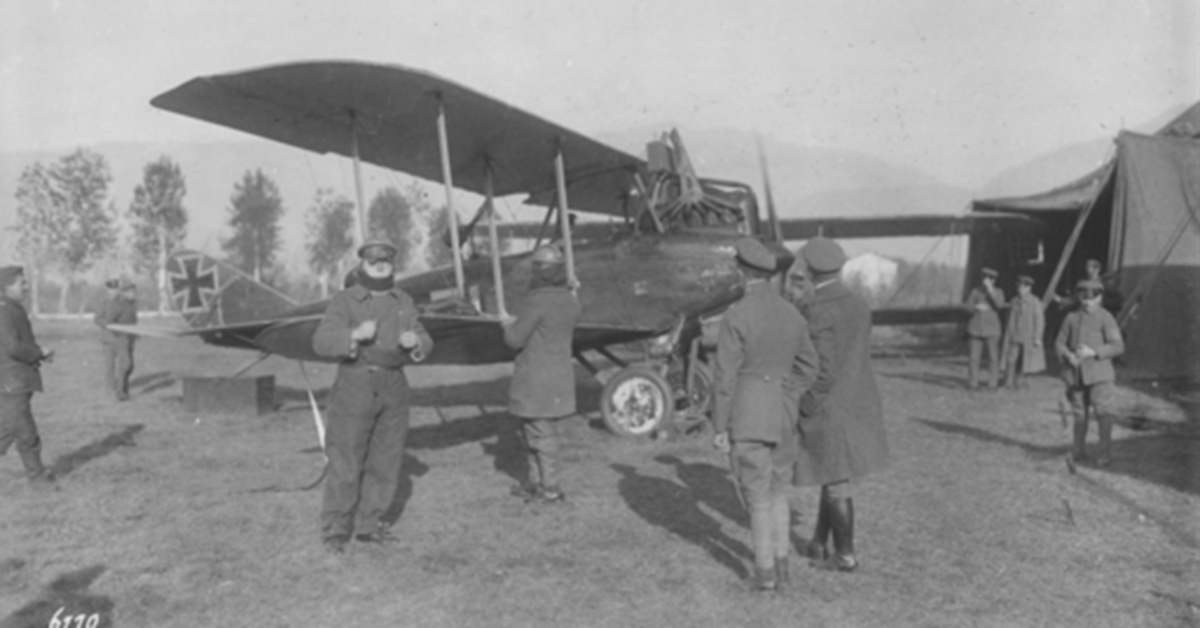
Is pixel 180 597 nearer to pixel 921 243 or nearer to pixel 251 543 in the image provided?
pixel 251 543

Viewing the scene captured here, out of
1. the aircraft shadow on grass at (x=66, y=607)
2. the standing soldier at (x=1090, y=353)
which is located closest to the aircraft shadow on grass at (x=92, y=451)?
the aircraft shadow on grass at (x=66, y=607)

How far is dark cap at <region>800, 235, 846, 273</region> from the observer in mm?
4672

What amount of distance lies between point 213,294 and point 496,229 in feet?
14.4

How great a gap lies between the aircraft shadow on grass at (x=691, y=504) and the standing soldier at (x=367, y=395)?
191 centimetres

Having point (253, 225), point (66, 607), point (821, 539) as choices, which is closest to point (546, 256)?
point (821, 539)

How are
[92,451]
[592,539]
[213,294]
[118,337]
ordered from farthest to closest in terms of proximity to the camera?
[118,337]
[213,294]
[92,451]
[592,539]

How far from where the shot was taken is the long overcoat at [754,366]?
4.31 meters

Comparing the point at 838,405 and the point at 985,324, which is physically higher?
the point at 838,405

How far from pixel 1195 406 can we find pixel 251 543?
11.8 m

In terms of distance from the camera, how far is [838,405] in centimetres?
465

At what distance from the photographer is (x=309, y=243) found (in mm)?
84875

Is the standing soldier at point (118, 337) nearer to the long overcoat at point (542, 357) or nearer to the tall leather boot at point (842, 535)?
the long overcoat at point (542, 357)

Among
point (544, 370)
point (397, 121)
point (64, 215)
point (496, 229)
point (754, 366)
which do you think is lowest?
point (544, 370)

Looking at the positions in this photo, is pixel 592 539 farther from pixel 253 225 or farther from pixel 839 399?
pixel 253 225
